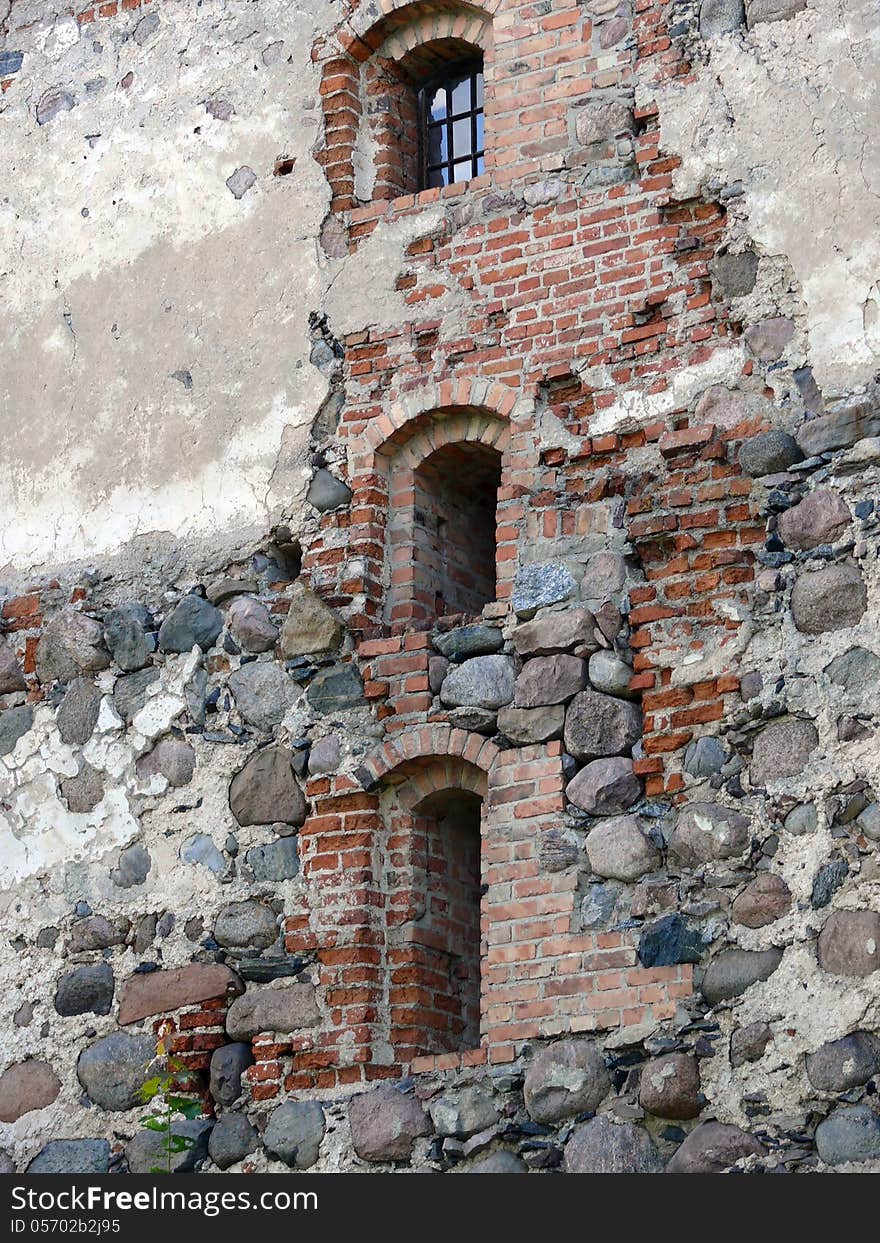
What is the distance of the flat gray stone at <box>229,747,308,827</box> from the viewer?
27.7ft

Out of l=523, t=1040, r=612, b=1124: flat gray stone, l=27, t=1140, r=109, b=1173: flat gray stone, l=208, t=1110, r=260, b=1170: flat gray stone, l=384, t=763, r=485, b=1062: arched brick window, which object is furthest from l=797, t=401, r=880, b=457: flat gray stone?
l=27, t=1140, r=109, b=1173: flat gray stone

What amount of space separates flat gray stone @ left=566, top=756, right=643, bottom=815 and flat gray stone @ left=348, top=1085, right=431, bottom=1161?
1.27m

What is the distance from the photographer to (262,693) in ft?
28.4

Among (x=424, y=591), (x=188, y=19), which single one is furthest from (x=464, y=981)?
(x=188, y=19)

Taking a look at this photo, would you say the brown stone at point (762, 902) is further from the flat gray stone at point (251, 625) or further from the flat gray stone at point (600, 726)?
the flat gray stone at point (251, 625)

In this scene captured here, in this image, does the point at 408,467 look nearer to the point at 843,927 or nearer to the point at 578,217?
the point at 578,217

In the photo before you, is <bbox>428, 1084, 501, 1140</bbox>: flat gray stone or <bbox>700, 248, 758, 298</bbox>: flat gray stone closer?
<bbox>428, 1084, 501, 1140</bbox>: flat gray stone

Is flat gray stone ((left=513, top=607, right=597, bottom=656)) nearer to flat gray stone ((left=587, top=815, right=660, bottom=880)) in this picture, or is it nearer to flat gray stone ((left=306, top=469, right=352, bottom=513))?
flat gray stone ((left=587, top=815, right=660, bottom=880))

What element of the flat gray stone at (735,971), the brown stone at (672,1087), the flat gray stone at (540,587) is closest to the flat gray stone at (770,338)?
the flat gray stone at (540,587)

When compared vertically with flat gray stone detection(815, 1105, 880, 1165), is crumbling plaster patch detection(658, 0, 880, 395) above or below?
above

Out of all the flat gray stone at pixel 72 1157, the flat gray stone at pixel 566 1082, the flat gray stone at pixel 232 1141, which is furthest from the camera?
the flat gray stone at pixel 72 1157

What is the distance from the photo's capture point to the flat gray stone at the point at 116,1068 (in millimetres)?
8375

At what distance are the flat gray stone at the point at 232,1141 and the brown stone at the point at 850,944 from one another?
2.36 m

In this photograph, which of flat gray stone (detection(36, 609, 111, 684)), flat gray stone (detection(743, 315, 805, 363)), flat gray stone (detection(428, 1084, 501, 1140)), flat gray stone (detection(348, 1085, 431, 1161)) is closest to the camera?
flat gray stone (detection(428, 1084, 501, 1140))
